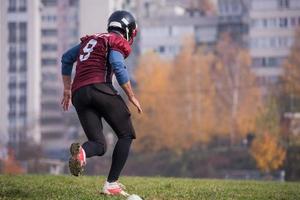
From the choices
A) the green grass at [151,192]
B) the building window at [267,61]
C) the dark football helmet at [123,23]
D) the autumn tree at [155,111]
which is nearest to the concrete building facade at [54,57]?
the autumn tree at [155,111]

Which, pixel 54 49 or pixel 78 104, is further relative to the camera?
pixel 54 49

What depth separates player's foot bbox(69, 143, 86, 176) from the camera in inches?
352

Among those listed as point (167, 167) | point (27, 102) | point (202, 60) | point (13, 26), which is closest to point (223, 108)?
point (202, 60)

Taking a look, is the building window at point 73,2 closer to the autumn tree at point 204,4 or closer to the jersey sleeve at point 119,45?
the autumn tree at point 204,4

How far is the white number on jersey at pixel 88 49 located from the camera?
9570 mm

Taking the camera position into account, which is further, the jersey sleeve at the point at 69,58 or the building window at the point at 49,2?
the building window at the point at 49,2

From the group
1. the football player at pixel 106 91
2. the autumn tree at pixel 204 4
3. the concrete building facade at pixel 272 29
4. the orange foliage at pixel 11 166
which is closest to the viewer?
the football player at pixel 106 91

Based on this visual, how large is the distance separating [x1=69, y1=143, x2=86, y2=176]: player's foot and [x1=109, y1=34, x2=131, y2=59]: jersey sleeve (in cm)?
121

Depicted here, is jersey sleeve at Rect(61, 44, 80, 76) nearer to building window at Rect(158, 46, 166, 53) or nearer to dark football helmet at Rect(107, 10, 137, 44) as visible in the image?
dark football helmet at Rect(107, 10, 137, 44)

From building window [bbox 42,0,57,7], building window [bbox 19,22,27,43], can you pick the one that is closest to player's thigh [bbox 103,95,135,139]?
building window [bbox 19,22,27,43]

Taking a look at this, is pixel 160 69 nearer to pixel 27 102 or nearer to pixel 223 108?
pixel 223 108

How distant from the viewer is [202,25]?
11744 cm

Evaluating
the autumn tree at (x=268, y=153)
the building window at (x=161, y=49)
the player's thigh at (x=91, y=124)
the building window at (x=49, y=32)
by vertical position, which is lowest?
the autumn tree at (x=268, y=153)

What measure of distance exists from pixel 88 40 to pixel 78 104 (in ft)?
2.49
